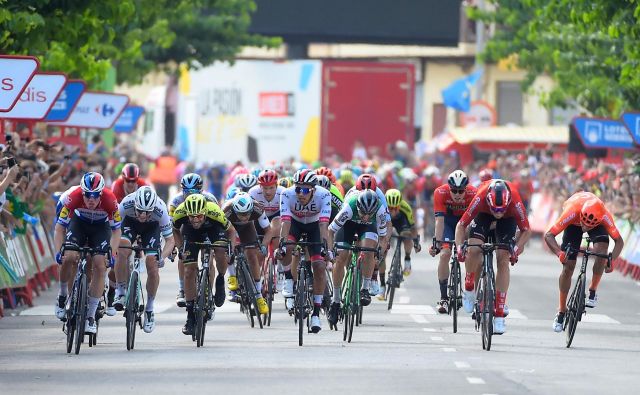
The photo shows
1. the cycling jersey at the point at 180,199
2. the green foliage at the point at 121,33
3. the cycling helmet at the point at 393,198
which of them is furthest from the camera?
the cycling helmet at the point at 393,198

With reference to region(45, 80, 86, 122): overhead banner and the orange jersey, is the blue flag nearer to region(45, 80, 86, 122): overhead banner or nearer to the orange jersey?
region(45, 80, 86, 122): overhead banner

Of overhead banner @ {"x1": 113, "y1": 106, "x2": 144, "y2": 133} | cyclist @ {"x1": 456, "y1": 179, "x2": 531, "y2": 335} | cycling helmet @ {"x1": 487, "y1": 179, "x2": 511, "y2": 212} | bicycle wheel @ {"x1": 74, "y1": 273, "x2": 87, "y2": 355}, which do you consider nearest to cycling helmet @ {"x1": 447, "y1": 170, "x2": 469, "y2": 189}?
cyclist @ {"x1": 456, "y1": 179, "x2": 531, "y2": 335}

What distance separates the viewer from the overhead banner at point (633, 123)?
2956 cm

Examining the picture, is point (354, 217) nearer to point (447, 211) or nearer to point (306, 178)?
point (306, 178)

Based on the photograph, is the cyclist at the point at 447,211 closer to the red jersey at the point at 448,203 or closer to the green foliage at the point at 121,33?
the red jersey at the point at 448,203

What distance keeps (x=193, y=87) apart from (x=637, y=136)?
20792 millimetres

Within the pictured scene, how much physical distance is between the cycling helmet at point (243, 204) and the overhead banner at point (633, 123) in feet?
32.6

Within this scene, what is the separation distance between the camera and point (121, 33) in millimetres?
36562

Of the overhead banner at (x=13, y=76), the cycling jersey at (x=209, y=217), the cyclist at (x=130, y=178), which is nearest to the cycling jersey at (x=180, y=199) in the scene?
the cyclist at (x=130, y=178)

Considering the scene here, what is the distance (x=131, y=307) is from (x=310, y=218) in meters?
2.44

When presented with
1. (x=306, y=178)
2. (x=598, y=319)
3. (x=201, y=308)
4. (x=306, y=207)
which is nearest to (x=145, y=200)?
(x=201, y=308)

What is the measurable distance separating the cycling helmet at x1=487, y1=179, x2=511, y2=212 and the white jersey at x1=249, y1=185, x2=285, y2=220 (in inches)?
151

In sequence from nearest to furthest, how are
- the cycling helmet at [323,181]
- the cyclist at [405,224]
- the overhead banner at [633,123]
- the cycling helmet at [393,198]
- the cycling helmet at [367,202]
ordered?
1. the cycling helmet at [367,202]
2. the cycling helmet at [323,181]
3. the cycling helmet at [393,198]
4. the cyclist at [405,224]
5. the overhead banner at [633,123]

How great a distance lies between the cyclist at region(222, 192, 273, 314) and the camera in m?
20.9
